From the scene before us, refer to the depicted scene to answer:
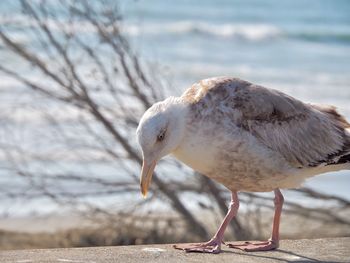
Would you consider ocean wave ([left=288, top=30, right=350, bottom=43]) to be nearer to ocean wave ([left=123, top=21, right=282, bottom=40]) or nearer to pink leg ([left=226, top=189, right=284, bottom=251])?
ocean wave ([left=123, top=21, right=282, bottom=40])

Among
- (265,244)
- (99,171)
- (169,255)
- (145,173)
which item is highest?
(145,173)

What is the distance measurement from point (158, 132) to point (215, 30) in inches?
951

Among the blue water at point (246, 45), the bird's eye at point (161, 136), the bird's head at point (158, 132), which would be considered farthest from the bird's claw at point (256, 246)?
the blue water at point (246, 45)

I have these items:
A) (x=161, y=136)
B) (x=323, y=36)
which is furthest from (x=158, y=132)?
(x=323, y=36)

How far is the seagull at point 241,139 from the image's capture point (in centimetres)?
529

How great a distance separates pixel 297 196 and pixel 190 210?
3.54ft

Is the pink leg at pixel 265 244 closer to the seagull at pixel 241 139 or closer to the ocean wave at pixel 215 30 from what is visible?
the seagull at pixel 241 139

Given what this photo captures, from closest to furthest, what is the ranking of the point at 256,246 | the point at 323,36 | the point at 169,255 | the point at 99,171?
the point at 169,255 < the point at 256,246 < the point at 99,171 < the point at 323,36

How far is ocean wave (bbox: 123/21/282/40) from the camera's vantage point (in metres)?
28.1

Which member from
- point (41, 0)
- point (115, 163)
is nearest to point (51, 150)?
point (115, 163)

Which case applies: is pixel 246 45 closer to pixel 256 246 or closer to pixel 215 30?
pixel 215 30

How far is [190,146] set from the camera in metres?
5.32

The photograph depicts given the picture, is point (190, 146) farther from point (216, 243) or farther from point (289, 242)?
point (289, 242)

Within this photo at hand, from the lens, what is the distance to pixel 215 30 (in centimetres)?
2917
